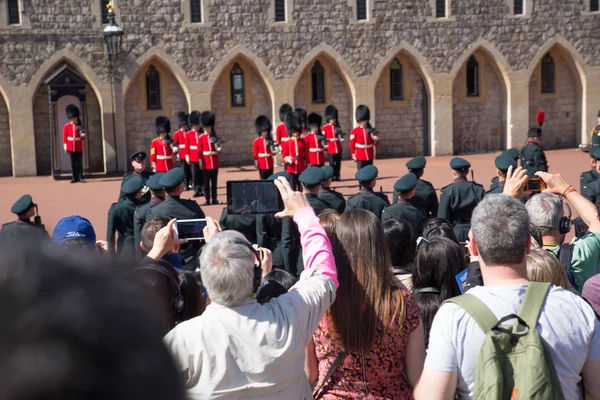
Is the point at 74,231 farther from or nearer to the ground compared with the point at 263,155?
farther from the ground

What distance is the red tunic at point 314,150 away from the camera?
16.0 metres

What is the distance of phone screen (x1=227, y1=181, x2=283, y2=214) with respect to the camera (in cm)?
407

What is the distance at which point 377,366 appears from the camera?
3.01 meters

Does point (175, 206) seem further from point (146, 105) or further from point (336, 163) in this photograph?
point (146, 105)

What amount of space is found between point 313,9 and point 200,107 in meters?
3.64

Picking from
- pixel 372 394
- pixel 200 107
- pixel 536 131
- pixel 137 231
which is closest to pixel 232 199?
pixel 372 394

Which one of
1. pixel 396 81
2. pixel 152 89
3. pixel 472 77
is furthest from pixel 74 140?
pixel 472 77

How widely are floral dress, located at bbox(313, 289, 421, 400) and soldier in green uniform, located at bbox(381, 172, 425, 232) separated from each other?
359 centimetres

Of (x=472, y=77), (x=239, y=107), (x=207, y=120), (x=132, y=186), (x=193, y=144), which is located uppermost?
(x=472, y=77)

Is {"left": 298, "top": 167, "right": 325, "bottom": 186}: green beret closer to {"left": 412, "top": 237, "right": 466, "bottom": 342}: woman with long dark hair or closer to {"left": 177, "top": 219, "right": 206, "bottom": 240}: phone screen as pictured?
{"left": 177, "top": 219, "right": 206, "bottom": 240}: phone screen

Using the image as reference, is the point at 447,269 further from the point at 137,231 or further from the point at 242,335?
the point at 137,231

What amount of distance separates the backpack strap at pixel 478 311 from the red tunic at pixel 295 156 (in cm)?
1254

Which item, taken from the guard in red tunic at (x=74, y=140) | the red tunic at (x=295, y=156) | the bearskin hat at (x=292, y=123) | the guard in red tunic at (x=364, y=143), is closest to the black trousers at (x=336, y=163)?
the guard in red tunic at (x=364, y=143)

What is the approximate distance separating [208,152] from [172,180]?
8177 mm
